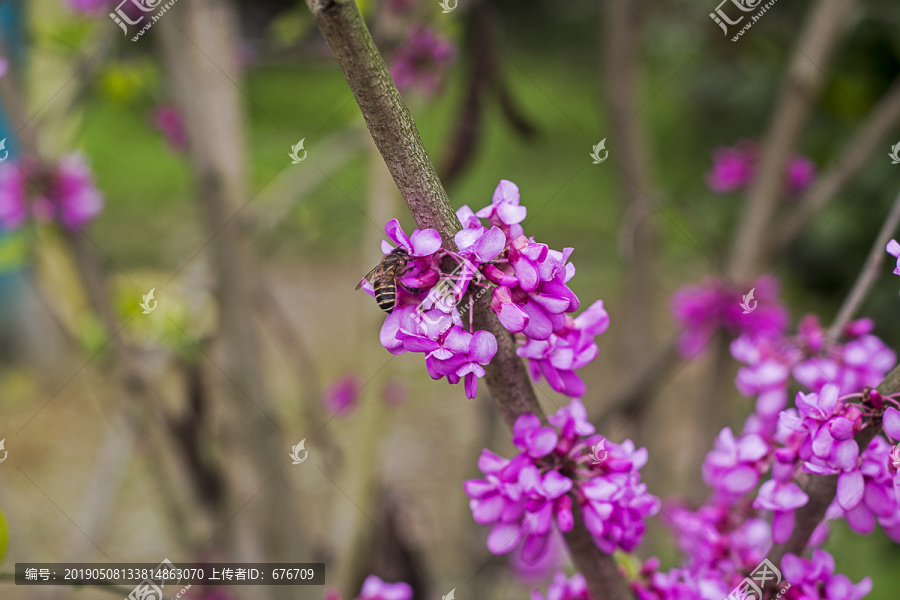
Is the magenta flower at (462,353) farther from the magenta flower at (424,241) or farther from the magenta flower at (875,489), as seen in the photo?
the magenta flower at (875,489)

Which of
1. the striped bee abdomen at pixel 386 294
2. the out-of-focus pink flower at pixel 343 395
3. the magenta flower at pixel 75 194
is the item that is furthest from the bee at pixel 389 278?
the out-of-focus pink flower at pixel 343 395

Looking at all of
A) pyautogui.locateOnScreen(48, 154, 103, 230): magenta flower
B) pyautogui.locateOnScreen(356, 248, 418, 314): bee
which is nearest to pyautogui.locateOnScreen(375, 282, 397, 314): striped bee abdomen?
pyautogui.locateOnScreen(356, 248, 418, 314): bee

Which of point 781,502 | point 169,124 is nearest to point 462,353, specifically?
point 781,502

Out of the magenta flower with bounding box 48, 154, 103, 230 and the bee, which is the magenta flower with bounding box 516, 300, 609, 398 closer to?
the bee

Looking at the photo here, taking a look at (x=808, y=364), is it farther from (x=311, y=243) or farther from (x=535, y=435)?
(x=311, y=243)

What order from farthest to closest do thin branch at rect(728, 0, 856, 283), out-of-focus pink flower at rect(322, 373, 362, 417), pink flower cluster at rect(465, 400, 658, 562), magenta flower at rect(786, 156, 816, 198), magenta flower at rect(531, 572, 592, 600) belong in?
out-of-focus pink flower at rect(322, 373, 362, 417) < magenta flower at rect(786, 156, 816, 198) < thin branch at rect(728, 0, 856, 283) < magenta flower at rect(531, 572, 592, 600) < pink flower cluster at rect(465, 400, 658, 562)

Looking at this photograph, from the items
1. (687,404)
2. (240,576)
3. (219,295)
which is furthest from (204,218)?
(687,404)
